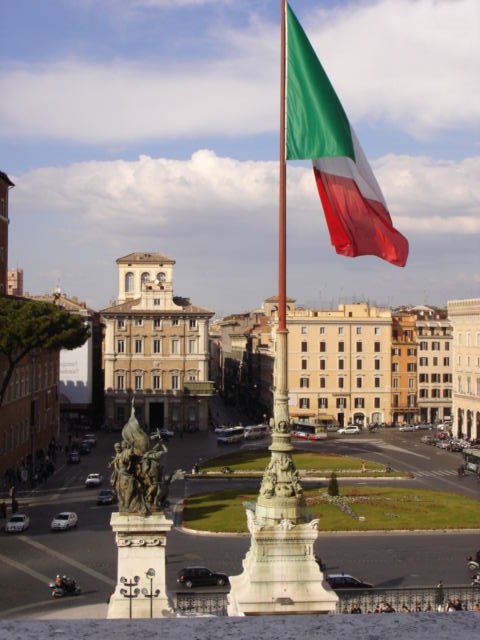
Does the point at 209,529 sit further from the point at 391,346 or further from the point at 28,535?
the point at 391,346

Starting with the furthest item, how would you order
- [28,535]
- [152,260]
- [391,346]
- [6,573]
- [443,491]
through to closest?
[152,260], [391,346], [443,491], [28,535], [6,573]

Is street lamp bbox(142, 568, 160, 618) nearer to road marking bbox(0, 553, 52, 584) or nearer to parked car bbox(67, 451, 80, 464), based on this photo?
road marking bbox(0, 553, 52, 584)

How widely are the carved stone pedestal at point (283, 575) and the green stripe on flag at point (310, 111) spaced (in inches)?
249

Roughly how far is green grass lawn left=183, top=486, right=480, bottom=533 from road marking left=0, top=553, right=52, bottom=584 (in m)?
8.31

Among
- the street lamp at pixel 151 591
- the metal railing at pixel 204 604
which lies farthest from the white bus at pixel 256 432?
the street lamp at pixel 151 591

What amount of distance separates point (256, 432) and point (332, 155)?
62440 mm

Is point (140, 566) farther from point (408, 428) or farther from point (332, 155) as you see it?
point (408, 428)

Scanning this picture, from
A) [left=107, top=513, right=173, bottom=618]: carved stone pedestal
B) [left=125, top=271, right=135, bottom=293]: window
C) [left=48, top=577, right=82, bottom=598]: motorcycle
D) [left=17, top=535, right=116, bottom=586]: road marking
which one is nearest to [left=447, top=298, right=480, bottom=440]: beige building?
[left=125, top=271, right=135, bottom=293]: window

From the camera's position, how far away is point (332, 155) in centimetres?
1508

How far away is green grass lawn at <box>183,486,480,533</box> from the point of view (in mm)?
36438

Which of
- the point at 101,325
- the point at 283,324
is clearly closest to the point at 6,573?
the point at 283,324

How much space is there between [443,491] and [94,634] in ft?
151

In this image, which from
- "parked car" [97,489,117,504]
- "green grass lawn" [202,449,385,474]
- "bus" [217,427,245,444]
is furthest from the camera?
"bus" [217,427,245,444]

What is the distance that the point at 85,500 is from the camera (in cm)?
4400
